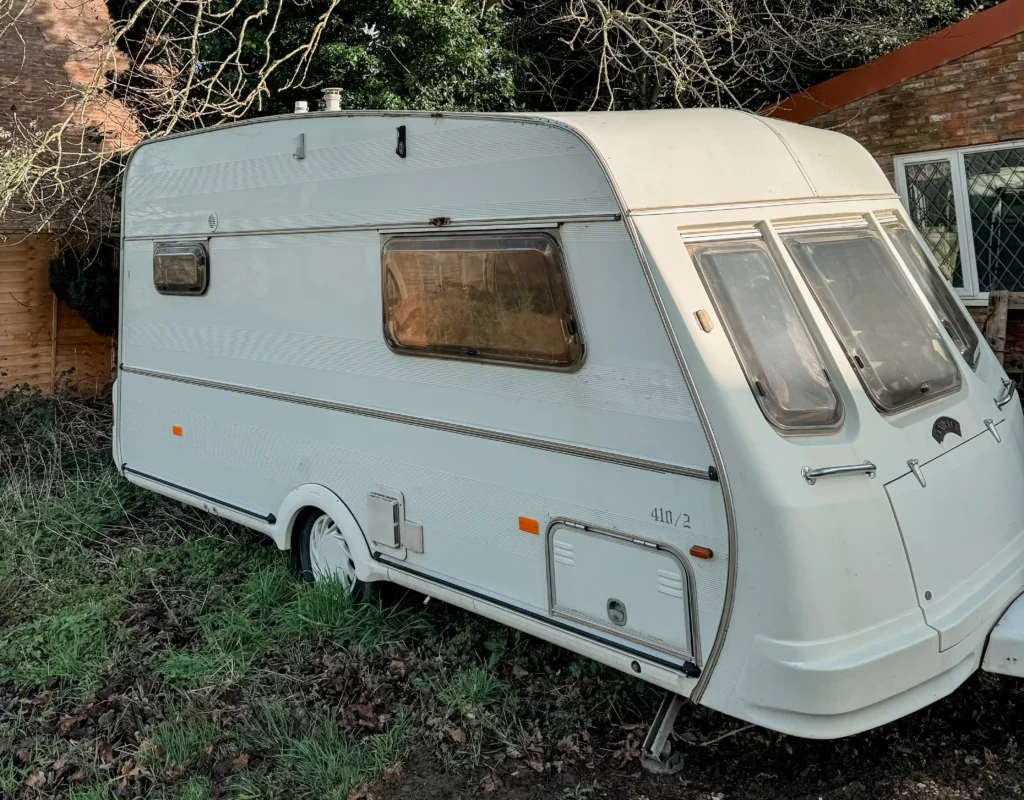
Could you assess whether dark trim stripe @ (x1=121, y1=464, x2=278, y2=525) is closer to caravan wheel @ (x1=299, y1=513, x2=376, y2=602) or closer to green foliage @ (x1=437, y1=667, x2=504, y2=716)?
caravan wheel @ (x1=299, y1=513, x2=376, y2=602)

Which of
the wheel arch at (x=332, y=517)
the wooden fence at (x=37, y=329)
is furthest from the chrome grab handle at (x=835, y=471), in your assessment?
the wooden fence at (x=37, y=329)

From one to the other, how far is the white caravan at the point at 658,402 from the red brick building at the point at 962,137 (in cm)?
372

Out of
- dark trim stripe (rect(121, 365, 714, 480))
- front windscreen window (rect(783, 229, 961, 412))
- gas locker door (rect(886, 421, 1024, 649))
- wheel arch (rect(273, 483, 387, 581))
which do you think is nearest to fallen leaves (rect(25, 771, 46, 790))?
wheel arch (rect(273, 483, 387, 581))

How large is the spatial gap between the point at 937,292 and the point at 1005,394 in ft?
1.84

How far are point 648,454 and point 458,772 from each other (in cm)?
156

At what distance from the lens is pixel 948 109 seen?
25.5 feet

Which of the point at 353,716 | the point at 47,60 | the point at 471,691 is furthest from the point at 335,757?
the point at 47,60

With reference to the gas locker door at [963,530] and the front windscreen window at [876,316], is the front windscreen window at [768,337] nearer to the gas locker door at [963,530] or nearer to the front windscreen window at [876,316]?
the front windscreen window at [876,316]

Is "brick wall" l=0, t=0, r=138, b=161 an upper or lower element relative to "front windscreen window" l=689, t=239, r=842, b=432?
upper

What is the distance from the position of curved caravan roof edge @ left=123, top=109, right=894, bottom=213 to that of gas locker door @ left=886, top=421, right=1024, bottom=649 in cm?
125

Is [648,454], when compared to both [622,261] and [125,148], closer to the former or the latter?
[622,261]

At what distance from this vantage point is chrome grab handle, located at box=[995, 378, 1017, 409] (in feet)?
13.9

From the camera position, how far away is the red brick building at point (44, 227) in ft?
35.5

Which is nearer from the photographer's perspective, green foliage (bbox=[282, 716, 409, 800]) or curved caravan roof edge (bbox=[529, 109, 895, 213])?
curved caravan roof edge (bbox=[529, 109, 895, 213])
